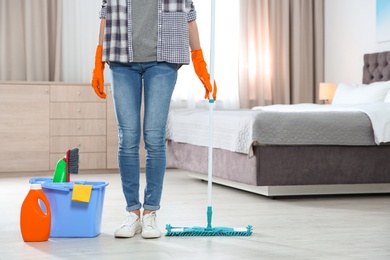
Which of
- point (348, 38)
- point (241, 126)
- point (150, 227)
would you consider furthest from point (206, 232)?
point (348, 38)

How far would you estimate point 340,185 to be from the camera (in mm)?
4492

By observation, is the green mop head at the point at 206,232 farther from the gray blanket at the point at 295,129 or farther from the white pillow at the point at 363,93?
the white pillow at the point at 363,93

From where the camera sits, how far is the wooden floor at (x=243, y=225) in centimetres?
255

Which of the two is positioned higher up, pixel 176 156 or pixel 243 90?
pixel 243 90

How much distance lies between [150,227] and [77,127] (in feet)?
11.1

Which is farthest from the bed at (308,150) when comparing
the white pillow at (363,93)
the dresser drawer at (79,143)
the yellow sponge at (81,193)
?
the dresser drawer at (79,143)

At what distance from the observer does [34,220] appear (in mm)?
2768

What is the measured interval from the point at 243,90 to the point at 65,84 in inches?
75.0

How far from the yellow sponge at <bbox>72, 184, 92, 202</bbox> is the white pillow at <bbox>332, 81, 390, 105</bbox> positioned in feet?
10.8

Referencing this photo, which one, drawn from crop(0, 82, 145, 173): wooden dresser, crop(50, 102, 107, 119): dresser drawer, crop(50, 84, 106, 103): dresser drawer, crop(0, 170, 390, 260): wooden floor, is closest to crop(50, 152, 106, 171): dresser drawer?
crop(0, 82, 145, 173): wooden dresser

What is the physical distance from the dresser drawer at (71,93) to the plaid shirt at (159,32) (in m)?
3.25

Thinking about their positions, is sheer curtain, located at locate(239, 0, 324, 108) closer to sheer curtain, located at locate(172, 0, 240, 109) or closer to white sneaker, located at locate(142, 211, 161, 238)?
sheer curtain, located at locate(172, 0, 240, 109)

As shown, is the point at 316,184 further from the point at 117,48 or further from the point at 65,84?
the point at 65,84

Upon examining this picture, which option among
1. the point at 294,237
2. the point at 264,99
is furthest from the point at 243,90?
the point at 294,237
